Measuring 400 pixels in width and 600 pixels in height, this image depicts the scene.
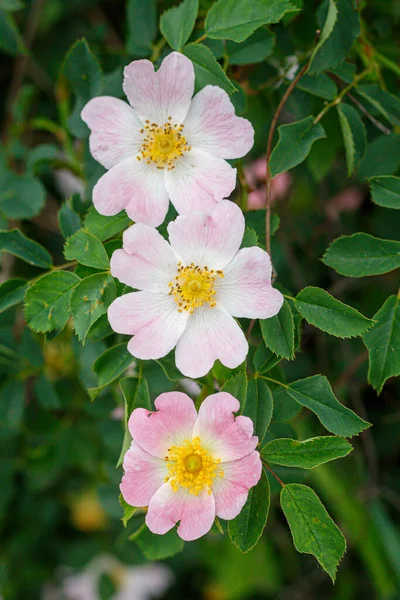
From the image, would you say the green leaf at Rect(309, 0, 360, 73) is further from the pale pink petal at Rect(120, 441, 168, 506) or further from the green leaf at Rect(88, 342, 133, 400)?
the pale pink petal at Rect(120, 441, 168, 506)

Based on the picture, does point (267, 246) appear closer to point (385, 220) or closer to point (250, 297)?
point (250, 297)

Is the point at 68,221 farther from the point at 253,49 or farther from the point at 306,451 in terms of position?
the point at 306,451

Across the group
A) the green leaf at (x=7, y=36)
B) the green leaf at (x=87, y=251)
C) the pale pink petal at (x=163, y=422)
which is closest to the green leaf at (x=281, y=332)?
the pale pink petal at (x=163, y=422)

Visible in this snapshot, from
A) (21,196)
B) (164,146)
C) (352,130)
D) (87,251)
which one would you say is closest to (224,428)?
(87,251)

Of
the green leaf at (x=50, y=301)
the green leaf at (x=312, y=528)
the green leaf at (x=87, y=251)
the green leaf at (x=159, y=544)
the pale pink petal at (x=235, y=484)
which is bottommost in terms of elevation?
the green leaf at (x=159, y=544)

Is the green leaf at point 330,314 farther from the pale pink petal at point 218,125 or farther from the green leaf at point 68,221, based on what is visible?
the green leaf at point 68,221

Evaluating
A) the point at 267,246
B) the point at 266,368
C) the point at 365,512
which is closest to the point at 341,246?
the point at 267,246
